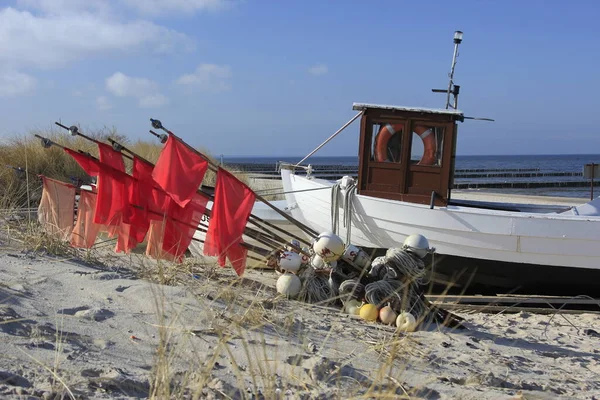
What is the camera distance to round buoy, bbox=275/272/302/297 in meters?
5.62

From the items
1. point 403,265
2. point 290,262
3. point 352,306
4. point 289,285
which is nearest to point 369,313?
point 352,306

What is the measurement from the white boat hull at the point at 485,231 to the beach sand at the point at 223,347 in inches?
52.3

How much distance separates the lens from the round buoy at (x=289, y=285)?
562 centimetres

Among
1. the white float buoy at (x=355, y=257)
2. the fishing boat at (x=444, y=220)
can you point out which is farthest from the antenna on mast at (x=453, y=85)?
the white float buoy at (x=355, y=257)

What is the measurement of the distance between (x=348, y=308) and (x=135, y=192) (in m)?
2.74

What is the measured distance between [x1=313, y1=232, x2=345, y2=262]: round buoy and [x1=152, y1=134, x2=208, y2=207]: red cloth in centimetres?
141

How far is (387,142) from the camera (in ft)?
26.9

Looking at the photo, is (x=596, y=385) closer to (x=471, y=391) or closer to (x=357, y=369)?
(x=471, y=391)

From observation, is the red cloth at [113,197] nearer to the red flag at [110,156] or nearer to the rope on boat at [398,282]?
the red flag at [110,156]

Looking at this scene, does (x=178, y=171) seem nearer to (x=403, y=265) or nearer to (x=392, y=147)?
(x=403, y=265)

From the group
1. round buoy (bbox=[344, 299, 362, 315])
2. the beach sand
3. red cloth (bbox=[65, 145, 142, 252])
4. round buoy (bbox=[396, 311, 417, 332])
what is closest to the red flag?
red cloth (bbox=[65, 145, 142, 252])

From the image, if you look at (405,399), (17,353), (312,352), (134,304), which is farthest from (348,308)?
(17,353)

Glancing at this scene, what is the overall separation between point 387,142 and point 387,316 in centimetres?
351

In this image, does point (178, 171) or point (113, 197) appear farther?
point (113, 197)
